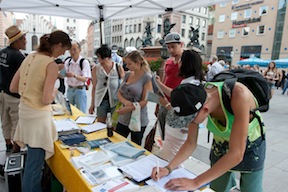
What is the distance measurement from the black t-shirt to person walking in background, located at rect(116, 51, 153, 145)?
133cm

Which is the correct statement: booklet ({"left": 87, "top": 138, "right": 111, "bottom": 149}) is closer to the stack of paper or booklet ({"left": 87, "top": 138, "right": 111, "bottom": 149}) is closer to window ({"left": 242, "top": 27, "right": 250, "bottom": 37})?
the stack of paper

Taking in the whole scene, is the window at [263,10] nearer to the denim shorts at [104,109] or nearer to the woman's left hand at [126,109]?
the denim shorts at [104,109]

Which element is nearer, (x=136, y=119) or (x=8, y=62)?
(x=136, y=119)

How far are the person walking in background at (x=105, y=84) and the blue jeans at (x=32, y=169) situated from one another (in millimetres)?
1181

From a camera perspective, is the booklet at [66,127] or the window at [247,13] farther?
the window at [247,13]

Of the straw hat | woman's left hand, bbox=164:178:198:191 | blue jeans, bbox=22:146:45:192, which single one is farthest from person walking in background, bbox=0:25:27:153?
woman's left hand, bbox=164:178:198:191

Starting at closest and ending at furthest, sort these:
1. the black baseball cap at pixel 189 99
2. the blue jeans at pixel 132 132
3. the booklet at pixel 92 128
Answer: the black baseball cap at pixel 189 99 < the booklet at pixel 92 128 < the blue jeans at pixel 132 132

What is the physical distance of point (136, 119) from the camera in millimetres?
2252

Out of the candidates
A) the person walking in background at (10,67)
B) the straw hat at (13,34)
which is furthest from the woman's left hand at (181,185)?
the straw hat at (13,34)

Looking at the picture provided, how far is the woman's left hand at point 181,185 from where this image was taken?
1.14 metres

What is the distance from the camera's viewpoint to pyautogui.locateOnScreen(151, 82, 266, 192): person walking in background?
1.00 meters

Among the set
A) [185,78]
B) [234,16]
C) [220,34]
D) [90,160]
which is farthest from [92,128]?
[220,34]

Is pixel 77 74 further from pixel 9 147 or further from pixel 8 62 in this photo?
pixel 9 147

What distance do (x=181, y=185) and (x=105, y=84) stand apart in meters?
2.03
